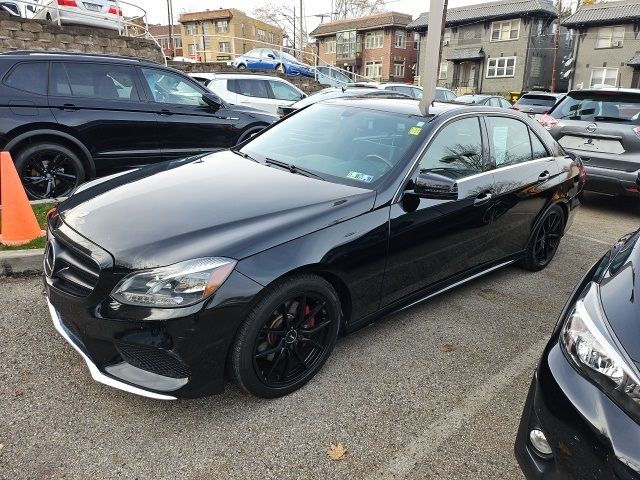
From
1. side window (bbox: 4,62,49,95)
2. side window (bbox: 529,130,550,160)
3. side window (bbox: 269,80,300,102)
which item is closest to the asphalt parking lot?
side window (bbox: 529,130,550,160)

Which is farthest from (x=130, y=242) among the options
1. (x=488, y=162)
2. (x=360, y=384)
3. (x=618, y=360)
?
(x=488, y=162)

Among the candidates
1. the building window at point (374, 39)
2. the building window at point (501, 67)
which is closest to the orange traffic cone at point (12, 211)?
the building window at point (501, 67)

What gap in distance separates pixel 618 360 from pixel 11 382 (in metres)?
2.94

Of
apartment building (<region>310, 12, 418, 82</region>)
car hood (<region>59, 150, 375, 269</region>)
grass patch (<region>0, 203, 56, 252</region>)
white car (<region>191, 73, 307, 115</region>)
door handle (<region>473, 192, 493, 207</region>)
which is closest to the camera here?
car hood (<region>59, 150, 375, 269</region>)

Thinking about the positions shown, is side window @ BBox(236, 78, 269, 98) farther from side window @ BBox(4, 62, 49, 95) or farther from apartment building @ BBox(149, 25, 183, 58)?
apartment building @ BBox(149, 25, 183, 58)

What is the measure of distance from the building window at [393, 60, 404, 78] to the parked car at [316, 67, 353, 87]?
78.4ft

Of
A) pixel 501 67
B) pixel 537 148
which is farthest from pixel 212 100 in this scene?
pixel 501 67

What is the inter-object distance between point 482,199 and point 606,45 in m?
38.2

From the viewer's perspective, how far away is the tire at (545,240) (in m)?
4.38

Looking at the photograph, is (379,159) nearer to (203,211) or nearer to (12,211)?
(203,211)

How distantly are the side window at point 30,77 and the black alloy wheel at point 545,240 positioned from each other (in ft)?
17.5

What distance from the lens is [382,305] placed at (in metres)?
3.06

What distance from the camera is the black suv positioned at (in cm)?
507

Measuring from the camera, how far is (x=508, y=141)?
3992mm
